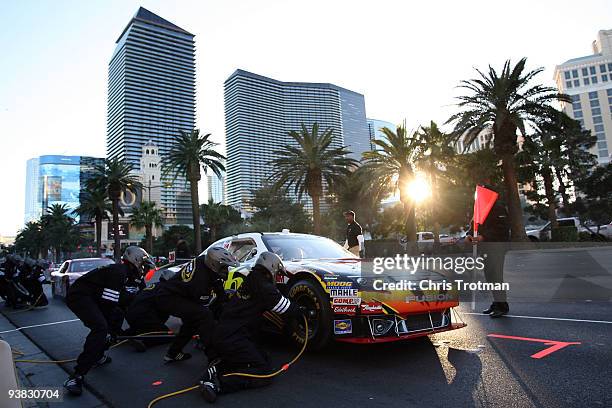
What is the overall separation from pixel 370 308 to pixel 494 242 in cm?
334

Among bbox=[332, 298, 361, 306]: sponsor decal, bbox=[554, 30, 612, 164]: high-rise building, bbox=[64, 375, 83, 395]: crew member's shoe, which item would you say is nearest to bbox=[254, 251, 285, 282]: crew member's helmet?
bbox=[332, 298, 361, 306]: sponsor decal

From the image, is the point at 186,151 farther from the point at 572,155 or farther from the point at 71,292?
the point at 572,155

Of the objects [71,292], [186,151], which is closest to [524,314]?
[71,292]

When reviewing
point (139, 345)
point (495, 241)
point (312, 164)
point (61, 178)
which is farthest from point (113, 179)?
point (61, 178)

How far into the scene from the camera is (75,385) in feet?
13.0

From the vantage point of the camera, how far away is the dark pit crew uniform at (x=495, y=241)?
6371mm

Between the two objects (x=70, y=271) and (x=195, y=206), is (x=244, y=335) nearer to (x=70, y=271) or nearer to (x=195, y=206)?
(x=70, y=271)

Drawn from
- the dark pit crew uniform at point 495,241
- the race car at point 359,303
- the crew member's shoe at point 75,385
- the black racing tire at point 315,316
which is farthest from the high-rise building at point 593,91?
the crew member's shoe at point 75,385

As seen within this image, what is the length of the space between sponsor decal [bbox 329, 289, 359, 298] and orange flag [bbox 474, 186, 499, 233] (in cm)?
338

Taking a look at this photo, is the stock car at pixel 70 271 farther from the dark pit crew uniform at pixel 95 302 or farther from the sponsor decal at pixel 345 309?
the sponsor decal at pixel 345 309

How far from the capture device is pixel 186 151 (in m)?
34.3

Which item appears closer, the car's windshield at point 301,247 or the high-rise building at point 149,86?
the car's windshield at point 301,247

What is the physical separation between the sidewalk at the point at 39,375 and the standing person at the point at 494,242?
5.52 meters

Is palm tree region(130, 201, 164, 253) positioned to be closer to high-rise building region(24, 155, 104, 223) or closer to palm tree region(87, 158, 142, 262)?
palm tree region(87, 158, 142, 262)
